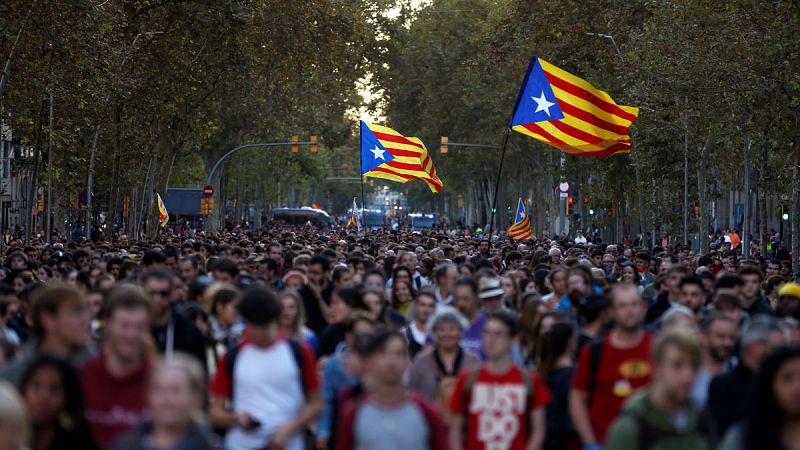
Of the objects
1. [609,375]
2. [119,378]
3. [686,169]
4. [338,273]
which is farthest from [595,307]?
Answer: [686,169]

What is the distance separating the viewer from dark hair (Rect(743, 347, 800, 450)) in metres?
6.23

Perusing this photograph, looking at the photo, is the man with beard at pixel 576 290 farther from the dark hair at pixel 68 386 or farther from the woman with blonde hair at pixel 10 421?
the woman with blonde hair at pixel 10 421

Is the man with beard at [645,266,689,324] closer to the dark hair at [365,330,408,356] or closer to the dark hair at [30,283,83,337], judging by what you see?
the dark hair at [365,330,408,356]

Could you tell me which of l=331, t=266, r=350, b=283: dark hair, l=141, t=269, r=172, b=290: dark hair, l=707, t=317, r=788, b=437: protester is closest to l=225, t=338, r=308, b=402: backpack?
l=707, t=317, r=788, b=437: protester

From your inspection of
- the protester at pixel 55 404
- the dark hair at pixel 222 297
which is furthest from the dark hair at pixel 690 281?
the protester at pixel 55 404

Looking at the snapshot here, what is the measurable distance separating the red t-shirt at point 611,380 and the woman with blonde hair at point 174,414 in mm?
3075

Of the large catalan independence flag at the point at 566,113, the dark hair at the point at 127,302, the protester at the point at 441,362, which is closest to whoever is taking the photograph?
the dark hair at the point at 127,302

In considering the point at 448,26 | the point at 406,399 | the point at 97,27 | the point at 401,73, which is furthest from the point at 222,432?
the point at 448,26

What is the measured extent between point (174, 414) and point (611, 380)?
3.31m

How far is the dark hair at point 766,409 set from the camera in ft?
20.5

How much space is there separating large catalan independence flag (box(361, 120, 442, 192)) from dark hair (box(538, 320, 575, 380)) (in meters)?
26.9

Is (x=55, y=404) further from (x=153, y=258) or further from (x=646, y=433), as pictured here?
(x=153, y=258)

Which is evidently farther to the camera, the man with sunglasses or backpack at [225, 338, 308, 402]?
the man with sunglasses

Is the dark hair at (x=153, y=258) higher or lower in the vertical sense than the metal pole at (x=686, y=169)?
lower
